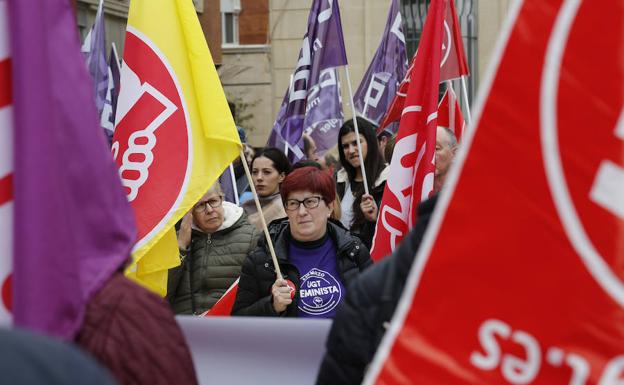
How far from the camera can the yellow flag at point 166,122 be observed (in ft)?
17.9

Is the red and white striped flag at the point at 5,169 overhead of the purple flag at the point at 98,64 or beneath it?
overhead

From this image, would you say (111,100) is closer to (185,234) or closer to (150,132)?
(185,234)

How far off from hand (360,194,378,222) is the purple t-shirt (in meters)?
2.20

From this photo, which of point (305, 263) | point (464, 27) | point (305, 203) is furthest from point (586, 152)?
point (464, 27)

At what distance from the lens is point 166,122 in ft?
18.2

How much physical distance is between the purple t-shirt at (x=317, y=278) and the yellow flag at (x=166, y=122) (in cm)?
54

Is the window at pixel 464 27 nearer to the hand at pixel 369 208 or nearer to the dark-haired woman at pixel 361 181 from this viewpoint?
the dark-haired woman at pixel 361 181

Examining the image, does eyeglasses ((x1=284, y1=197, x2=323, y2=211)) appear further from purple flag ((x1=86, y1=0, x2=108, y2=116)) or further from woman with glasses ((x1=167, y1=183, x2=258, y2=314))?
purple flag ((x1=86, y1=0, x2=108, y2=116))

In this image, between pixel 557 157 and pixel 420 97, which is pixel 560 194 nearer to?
pixel 557 157

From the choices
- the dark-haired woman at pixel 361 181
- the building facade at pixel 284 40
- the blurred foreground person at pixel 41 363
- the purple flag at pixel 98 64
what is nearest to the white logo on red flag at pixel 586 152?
the blurred foreground person at pixel 41 363

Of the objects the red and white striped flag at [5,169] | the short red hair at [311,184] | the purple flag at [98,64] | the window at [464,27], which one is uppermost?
the red and white striped flag at [5,169]

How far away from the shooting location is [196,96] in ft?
18.4

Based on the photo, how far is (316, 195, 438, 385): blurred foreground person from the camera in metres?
3.12

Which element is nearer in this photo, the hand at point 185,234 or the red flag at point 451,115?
the hand at point 185,234
